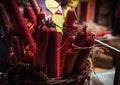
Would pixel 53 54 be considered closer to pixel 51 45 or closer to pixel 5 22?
pixel 51 45

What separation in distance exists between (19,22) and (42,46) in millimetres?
73

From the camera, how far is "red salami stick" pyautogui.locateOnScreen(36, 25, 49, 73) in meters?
0.43

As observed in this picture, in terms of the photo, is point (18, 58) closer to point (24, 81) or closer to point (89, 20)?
point (24, 81)

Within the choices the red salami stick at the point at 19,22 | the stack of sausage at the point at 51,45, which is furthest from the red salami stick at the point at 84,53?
the red salami stick at the point at 19,22

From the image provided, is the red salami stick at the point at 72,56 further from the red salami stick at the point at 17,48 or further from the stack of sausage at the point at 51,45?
the red salami stick at the point at 17,48

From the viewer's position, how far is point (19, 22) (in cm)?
45

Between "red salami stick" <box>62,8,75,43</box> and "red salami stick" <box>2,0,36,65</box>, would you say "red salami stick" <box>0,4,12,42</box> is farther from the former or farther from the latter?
"red salami stick" <box>62,8,75,43</box>

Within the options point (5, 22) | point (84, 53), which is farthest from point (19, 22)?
point (84, 53)

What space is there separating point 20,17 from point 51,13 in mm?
69

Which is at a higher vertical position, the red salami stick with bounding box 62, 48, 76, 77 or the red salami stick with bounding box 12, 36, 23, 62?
the red salami stick with bounding box 12, 36, 23, 62

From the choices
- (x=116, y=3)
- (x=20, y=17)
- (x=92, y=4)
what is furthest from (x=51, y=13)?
(x=116, y=3)

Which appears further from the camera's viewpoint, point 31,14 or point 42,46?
point 31,14

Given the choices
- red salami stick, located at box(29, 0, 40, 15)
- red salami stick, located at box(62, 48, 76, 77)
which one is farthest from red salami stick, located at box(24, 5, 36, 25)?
red salami stick, located at box(62, 48, 76, 77)

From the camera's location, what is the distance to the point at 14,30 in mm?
478
